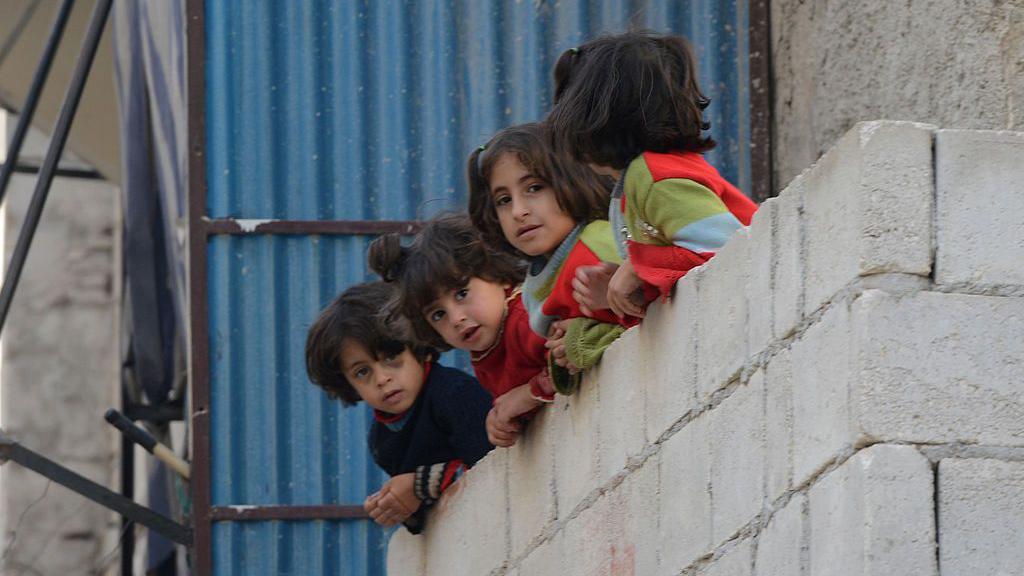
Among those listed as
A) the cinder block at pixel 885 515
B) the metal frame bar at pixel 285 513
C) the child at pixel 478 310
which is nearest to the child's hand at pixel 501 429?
the child at pixel 478 310

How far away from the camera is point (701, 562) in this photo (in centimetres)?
304

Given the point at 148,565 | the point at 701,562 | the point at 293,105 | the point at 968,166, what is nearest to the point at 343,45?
the point at 293,105

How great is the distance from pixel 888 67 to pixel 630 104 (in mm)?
2450

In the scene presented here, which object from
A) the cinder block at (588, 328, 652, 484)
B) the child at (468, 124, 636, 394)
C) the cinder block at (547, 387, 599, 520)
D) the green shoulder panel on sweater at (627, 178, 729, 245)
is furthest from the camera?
the child at (468, 124, 636, 394)

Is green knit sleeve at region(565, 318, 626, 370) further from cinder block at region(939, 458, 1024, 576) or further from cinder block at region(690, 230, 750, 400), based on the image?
cinder block at region(939, 458, 1024, 576)

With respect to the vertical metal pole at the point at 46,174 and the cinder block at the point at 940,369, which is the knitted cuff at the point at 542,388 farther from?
the vertical metal pole at the point at 46,174

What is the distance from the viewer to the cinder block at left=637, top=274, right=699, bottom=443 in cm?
316

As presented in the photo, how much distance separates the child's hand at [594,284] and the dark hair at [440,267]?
21.9 inches

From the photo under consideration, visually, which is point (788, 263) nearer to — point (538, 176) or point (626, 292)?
point (626, 292)

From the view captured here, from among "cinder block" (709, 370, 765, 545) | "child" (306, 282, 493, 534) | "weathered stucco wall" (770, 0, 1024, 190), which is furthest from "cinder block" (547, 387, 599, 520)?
"weathered stucco wall" (770, 0, 1024, 190)

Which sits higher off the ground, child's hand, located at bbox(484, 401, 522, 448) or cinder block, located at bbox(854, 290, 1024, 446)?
cinder block, located at bbox(854, 290, 1024, 446)

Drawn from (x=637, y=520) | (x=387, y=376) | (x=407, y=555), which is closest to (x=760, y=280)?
(x=637, y=520)

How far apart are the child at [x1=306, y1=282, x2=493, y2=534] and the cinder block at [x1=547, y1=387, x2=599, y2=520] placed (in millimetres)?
744

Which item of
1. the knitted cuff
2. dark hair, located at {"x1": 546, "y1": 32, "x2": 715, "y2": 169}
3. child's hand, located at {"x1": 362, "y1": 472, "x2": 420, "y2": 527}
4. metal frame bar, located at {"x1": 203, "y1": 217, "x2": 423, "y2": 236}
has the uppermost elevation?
dark hair, located at {"x1": 546, "y1": 32, "x2": 715, "y2": 169}
